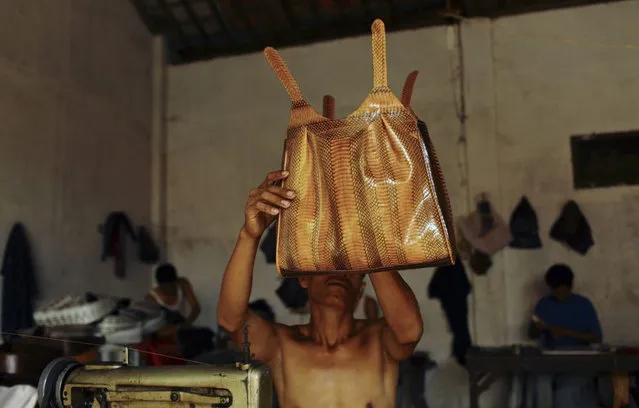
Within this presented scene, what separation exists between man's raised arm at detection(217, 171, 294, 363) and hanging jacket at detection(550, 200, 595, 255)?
4.24 m

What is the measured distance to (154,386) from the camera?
1.67 metres

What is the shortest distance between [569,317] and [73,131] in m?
4.31

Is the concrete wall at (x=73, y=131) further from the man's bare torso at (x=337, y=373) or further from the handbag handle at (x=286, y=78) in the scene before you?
the handbag handle at (x=286, y=78)

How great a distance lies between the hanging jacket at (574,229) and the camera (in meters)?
5.72

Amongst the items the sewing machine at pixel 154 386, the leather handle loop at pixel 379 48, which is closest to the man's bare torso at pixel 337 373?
the sewing machine at pixel 154 386

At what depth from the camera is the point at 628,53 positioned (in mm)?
5816

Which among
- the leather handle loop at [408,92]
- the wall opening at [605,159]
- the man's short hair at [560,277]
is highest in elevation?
the wall opening at [605,159]

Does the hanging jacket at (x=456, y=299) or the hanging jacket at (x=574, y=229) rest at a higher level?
the hanging jacket at (x=574, y=229)

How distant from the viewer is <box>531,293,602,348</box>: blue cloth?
5223mm

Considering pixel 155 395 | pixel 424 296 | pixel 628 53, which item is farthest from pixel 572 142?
pixel 155 395

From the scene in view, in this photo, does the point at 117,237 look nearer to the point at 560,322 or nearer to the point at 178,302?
the point at 178,302

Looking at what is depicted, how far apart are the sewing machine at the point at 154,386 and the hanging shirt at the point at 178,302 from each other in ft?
13.8

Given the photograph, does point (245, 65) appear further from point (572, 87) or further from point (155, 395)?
point (155, 395)

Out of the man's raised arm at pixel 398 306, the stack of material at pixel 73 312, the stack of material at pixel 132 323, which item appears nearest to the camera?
the man's raised arm at pixel 398 306
